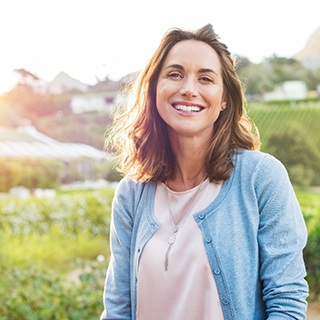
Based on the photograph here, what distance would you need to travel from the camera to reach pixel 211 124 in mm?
1727

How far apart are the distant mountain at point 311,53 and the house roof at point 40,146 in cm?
1363

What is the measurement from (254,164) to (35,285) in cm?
328

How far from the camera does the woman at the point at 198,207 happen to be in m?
1.56

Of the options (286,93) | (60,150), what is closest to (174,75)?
(60,150)

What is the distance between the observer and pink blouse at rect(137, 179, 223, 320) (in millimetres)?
1589

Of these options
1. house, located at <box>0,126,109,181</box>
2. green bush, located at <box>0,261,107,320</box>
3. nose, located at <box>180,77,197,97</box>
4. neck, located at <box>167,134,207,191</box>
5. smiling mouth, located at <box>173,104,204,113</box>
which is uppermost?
nose, located at <box>180,77,197,97</box>

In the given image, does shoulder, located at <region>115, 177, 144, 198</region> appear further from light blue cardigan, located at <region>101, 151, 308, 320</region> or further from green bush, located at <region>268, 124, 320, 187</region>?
green bush, located at <region>268, 124, 320, 187</region>

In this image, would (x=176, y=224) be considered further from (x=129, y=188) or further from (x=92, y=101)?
(x=92, y=101)

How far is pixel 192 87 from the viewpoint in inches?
65.8

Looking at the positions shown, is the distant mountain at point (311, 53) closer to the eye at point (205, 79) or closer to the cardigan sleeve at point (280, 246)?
the eye at point (205, 79)

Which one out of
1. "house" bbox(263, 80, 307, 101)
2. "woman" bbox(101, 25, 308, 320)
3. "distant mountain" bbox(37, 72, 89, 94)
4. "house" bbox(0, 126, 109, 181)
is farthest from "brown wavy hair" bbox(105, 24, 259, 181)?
"house" bbox(263, 80, 307, 101)

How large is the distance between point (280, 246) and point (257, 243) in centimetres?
6

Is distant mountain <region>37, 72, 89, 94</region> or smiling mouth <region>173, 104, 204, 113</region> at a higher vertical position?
smiling mouth <region>173, 104, 204, 113</region>

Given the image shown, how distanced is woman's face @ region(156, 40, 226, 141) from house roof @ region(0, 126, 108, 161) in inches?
621
